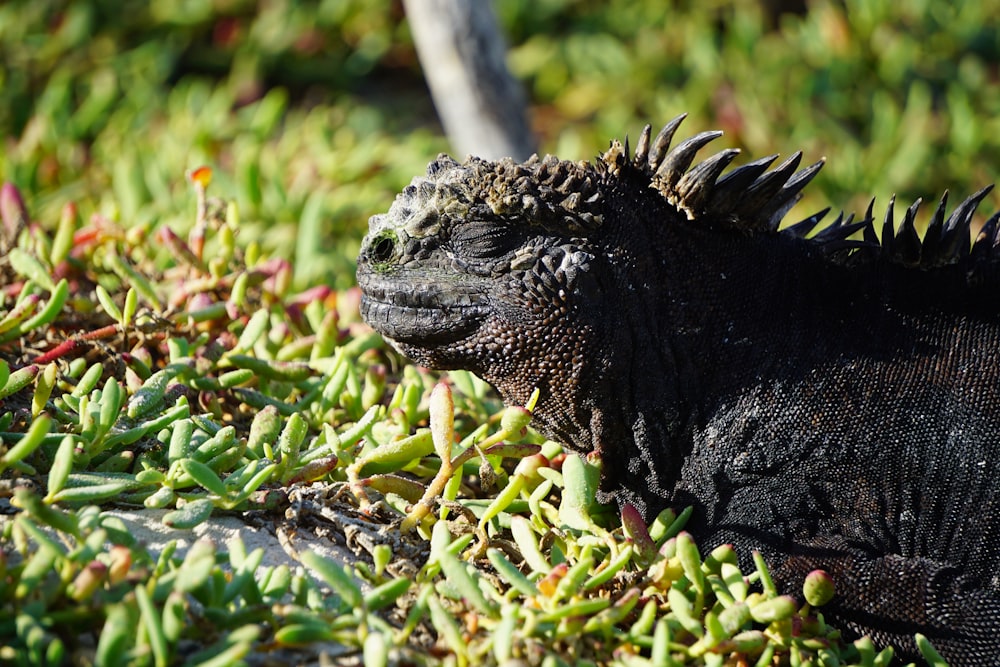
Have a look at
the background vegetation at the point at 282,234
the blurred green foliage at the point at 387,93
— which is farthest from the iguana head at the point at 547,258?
the blurred green foliage at the point at 387,93

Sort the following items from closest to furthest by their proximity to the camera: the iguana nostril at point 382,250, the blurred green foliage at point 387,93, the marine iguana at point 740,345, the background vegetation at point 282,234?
the background vegetation at point 282,234, the marine iguana at point 740,345, the iguana nostril at point 382,250, the blurred green foliage at point 387,93

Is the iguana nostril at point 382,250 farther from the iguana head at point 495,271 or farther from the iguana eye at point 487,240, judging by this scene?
the iguana eye at point 487,240

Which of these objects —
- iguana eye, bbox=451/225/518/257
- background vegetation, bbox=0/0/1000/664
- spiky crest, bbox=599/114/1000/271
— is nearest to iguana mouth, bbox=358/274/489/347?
iguana eye, bbox=451/225/518/257

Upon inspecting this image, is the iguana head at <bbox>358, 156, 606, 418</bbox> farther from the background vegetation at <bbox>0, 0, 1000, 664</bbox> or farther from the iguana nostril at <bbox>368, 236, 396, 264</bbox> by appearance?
the background vegetation at <bbox>0, 0, 1000, 664</bbox>

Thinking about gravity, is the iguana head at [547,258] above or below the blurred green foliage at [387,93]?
below

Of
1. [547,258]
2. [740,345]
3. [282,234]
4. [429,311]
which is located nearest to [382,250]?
[429,311]

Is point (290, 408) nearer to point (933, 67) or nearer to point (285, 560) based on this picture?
point (285, 560)
